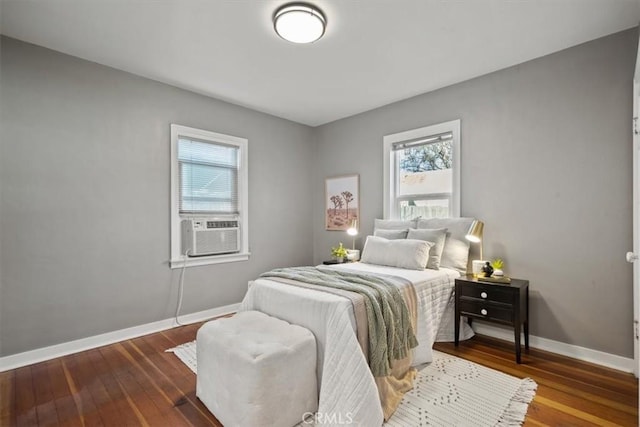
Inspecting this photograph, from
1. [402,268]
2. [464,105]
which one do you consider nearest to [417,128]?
[464,105]

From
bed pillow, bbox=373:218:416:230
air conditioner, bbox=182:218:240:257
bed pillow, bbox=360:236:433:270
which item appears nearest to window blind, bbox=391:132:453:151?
bed pillow, bbox=373:218:416:230

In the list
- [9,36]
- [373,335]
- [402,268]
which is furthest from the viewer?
[402,268]

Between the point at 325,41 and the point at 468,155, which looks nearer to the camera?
the point at 325,41

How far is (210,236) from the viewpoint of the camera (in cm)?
371

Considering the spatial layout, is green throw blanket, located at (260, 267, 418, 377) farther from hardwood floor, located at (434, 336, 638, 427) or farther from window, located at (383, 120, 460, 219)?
window, located at (383, 120, 460, 219)

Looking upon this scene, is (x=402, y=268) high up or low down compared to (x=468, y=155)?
down

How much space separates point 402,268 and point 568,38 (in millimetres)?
2405

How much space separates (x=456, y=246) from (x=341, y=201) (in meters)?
1.88

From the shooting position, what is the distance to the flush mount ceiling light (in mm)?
2164

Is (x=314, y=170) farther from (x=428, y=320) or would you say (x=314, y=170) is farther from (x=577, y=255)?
(x=577, y=255)

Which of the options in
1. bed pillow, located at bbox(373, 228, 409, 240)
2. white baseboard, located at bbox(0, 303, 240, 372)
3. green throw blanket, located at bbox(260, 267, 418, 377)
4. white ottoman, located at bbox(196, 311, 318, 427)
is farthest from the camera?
bed pillow, located at bbox(373, 228, 409, 240)

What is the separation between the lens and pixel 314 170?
199 inches

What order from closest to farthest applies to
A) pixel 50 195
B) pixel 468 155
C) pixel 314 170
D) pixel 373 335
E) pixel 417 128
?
pixel 373 335, pixel 50 195, pixel 468 155, pixel 417 128, pixel 314 170

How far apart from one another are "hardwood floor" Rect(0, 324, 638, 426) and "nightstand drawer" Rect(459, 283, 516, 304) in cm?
50
